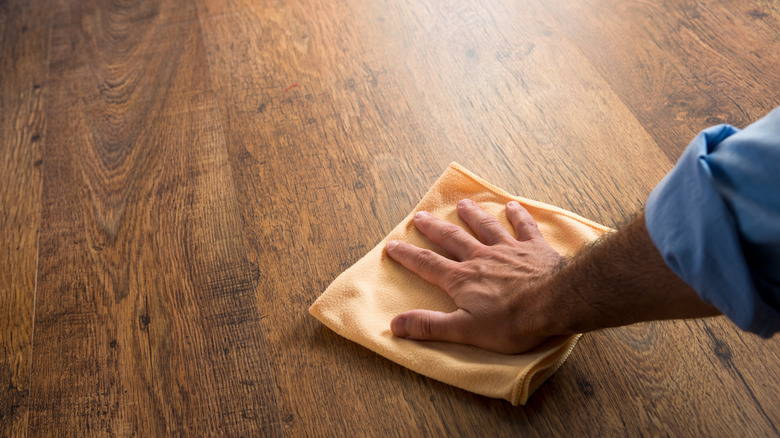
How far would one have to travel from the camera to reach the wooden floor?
755 mm

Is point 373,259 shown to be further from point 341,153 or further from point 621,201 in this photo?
point 621,201

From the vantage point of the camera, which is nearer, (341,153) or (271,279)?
(271,279)

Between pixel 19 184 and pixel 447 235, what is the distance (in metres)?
0.81

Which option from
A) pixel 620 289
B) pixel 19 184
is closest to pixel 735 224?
pixel 620 289

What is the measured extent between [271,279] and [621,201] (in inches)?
22.3

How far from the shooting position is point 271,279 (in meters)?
0.90

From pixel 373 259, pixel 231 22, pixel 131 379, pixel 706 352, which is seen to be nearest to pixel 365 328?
pixel 373 259

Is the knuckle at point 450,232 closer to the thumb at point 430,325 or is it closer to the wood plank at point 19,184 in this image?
the thumb at point 430,325

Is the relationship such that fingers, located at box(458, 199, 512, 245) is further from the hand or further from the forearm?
the forearm

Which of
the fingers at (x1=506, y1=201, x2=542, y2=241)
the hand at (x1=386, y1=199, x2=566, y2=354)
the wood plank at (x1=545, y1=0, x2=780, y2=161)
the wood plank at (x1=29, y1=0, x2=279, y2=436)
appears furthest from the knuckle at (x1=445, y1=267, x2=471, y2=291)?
the wood plank at (x1=545, y1=0, x2=780, y2=161)

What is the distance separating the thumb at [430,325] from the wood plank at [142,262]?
0.64 ft

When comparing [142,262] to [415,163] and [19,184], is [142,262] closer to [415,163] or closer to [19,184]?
[19,184]

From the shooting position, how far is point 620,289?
1.98ft

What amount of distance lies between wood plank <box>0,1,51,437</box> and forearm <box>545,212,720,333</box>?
724 mm
